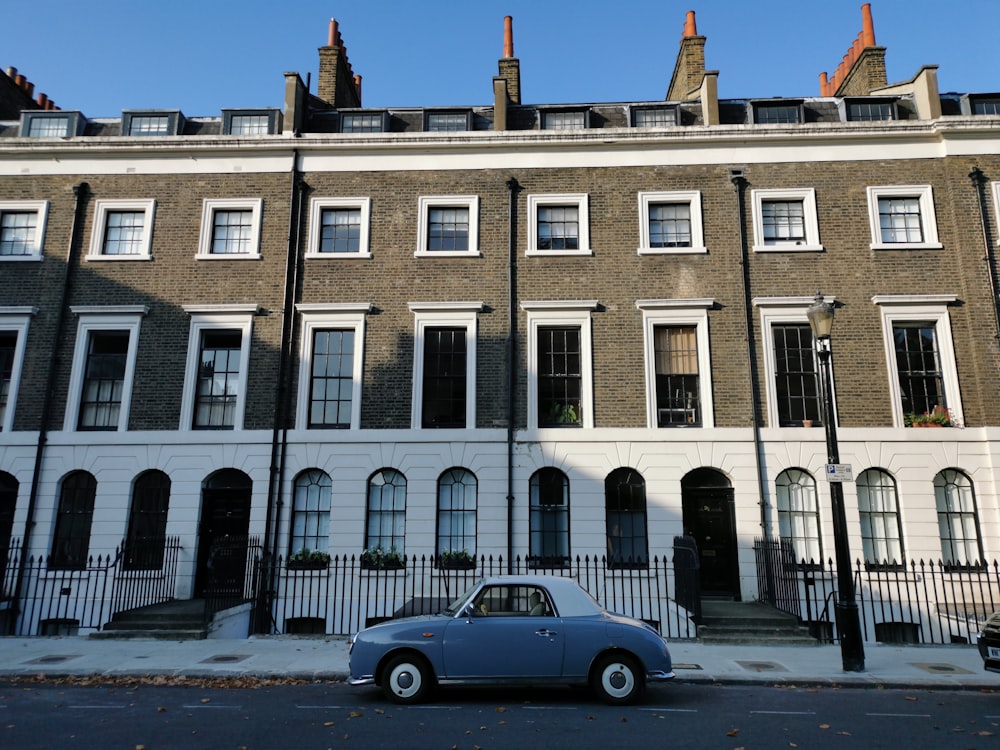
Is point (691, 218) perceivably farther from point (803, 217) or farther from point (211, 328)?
point (211, 328)

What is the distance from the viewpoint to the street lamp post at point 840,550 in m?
10.0

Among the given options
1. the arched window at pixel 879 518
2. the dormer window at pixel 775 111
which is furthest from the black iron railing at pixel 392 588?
the dormer window at pixel 775 111

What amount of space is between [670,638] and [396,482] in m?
6.74

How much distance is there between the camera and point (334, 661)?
10.7 metres

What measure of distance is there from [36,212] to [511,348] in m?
12.8

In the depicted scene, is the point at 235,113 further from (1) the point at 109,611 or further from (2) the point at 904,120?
(2) the point at 904,120

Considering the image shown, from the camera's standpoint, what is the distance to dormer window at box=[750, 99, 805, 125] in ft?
57.5

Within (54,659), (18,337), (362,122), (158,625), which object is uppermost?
(362,122)

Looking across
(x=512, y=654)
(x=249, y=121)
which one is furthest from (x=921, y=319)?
(x=249, y=121)

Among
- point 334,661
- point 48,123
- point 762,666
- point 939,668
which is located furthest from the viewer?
point 48,123

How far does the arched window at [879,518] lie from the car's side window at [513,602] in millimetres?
9738

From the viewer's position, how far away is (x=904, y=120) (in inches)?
646

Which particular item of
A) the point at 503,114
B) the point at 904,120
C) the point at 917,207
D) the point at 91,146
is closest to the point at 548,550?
the point at 503,114

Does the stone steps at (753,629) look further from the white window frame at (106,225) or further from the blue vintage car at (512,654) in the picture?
the white window frame at (106,225)
